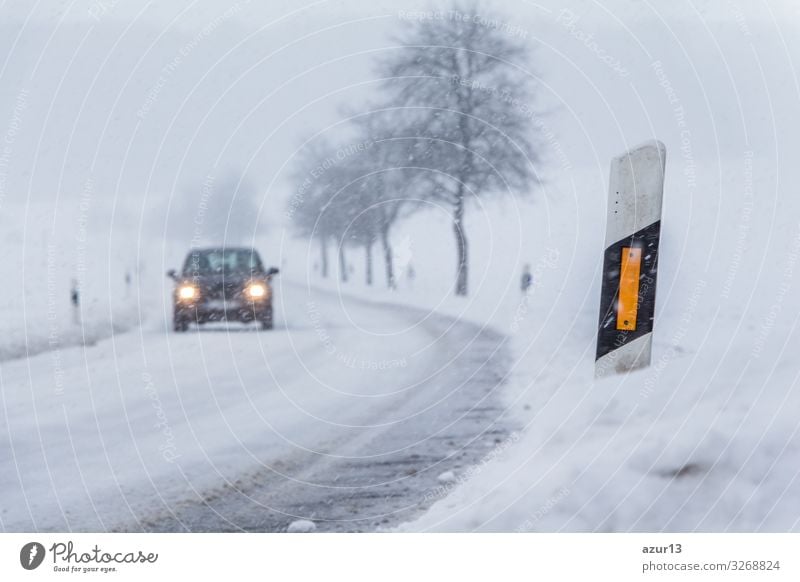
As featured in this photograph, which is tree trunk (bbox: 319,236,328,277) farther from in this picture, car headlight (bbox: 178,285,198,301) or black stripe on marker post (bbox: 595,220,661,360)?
black stripe on marker post (bbox: 595,220,661,360)

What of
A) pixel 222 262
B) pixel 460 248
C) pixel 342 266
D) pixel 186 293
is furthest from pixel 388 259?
pixel 186 293

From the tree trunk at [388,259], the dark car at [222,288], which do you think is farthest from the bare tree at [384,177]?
the dark car at [222,288]

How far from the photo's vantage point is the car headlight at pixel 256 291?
3186 millimetres

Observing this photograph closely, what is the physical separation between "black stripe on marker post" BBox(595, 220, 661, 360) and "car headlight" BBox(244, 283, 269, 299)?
131 cm

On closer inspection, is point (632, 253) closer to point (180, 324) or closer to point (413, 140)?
point (413, 140)

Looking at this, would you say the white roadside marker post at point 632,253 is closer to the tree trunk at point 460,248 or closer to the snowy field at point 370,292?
the snowy field at point 370,292

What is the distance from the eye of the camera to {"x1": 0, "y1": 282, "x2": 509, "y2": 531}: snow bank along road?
313 cm

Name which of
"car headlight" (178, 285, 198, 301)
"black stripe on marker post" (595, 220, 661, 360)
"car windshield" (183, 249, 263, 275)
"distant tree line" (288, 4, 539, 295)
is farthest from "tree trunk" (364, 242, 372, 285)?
"black stripe on marker post" (595, 220, 661, 360)

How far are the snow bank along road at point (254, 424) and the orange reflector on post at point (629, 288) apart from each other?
495mm

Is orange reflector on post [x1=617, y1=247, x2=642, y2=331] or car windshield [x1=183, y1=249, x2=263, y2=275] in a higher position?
car windshield [x1=183, y1=249, x2=263, y2=275]

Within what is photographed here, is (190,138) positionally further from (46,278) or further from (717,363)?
(717,363)

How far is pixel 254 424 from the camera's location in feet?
10.7
